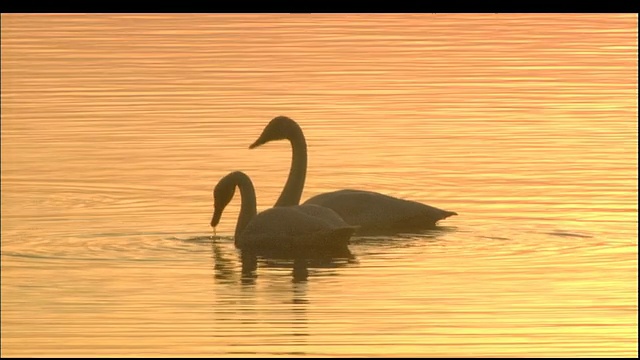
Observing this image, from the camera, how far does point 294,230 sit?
1727cm

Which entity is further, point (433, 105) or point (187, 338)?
point (433, 105)

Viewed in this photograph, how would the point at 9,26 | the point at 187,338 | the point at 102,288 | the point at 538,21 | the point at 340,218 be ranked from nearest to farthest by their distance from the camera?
1. the point at 187,338
2. the point at 102,288
3. the point at 340,218
4. the point at 9,26
5. the point at 538,21

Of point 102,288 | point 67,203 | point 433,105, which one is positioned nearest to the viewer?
point 102,288

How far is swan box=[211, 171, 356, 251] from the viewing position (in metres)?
17.2

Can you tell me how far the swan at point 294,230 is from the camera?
17.2m

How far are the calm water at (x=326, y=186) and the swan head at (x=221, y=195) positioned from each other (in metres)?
0.20

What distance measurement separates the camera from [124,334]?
13.8 m

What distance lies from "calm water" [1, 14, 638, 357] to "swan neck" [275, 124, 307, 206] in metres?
0.72

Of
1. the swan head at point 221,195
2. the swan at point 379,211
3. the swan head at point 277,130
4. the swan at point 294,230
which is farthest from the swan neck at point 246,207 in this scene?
the swan head at point 277,130

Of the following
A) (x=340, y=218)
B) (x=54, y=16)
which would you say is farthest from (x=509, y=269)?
(x=54, y=16)

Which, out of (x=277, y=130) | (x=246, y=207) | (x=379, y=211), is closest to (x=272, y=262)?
(x=246, y=207)

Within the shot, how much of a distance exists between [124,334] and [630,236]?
222 inches

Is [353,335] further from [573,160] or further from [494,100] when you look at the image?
[494,100]

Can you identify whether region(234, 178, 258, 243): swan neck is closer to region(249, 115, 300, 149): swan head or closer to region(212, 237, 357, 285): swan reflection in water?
region(212, 237, 357, 285): swan reflection in water
